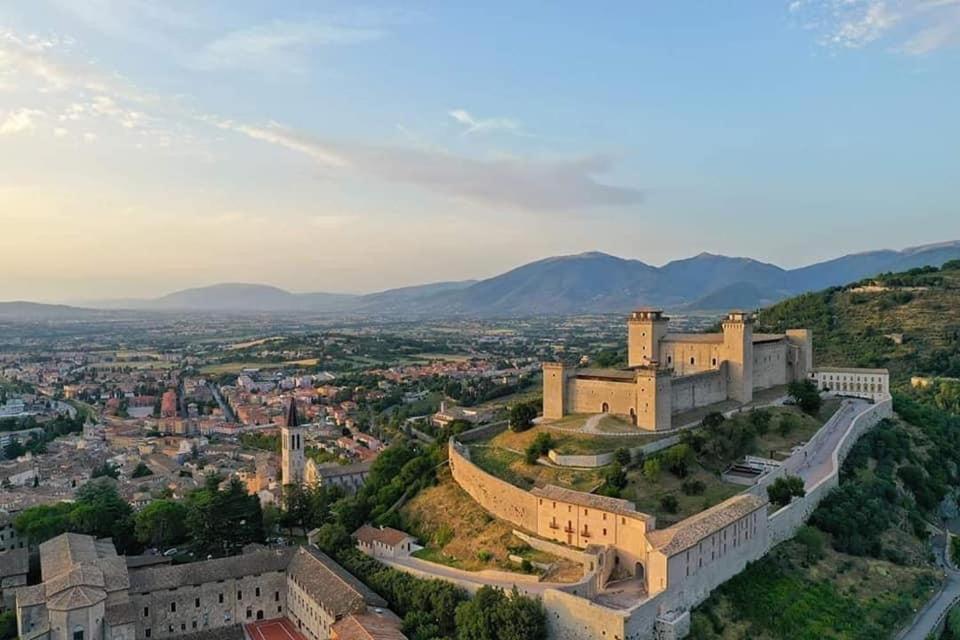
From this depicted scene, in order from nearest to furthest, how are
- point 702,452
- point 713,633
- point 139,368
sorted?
point 713,633 < point 702,452 < point 139,368

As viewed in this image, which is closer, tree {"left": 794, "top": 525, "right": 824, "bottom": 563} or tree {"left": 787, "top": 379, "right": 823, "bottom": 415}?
tree {"left": 794, "top": 525, "right": 824, "bottom": 563}

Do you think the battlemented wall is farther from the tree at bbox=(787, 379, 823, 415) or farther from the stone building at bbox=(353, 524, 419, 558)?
the stone building at bbox=(353, 524, 419, 558)

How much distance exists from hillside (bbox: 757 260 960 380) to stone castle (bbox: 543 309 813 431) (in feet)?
42.3

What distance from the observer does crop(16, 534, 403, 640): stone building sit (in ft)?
92.3

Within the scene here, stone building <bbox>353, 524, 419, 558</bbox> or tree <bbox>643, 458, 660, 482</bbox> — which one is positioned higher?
tree <bbox>643, 458, 660, 482</bbox>

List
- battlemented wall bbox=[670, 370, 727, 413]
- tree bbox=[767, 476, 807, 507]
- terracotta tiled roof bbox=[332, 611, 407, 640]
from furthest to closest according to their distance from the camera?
battlemented wall bbox=[670, 370, 727, 413] < tree bbox=[767, 476, 807, 507] < terracotta tiled roof bbox=[332, 611, 407, 640]

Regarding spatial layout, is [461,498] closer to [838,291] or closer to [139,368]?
[838,291]

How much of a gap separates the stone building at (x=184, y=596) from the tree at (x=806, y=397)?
1166 inches

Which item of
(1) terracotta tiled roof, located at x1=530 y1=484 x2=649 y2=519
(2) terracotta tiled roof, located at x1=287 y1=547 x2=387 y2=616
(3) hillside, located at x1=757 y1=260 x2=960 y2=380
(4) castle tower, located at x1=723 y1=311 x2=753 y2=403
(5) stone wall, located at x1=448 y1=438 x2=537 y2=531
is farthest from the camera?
(3) hillside, located at x1=757 y1=260 x2=960 y2=380

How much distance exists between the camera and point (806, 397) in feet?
150

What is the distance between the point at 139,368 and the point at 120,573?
13432 cm

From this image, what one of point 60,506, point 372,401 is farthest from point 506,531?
point 372,401

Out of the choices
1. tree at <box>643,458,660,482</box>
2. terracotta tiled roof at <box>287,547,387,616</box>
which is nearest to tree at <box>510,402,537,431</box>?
tree at <box>643,458,660,482</box>

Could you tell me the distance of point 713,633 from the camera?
85.7 ft
